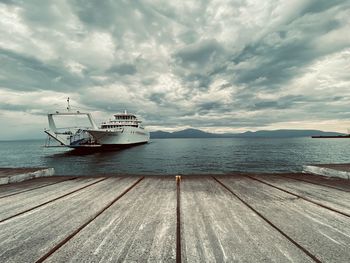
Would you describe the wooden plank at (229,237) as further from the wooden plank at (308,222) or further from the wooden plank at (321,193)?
the wooden plank at (321,193)

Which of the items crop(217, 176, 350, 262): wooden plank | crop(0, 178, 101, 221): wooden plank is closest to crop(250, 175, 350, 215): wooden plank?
crop(217, 176, 350, 262): wooden plank

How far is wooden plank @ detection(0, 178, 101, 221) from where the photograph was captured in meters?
2.94

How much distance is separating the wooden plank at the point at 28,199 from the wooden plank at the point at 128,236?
1.53 m

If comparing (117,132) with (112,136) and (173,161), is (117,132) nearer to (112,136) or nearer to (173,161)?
(112,136)

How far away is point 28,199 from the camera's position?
3.49 metres

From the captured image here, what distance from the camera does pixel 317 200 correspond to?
3264mm

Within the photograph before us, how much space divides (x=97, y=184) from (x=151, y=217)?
2.84 meters

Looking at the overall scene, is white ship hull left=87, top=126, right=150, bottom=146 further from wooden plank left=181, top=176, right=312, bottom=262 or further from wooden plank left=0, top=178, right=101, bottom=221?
wooden plank left=181, top=176, right=312, bottom=262

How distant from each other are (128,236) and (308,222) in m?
2.44

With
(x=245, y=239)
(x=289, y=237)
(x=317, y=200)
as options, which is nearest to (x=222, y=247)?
(x=245, y=239)

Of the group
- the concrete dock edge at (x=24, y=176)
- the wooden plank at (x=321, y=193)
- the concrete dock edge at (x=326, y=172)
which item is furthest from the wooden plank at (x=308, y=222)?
the concrete dock edge at (x=24, y=176)

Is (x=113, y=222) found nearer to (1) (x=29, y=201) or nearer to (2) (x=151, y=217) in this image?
(2) (x=151, y=217)

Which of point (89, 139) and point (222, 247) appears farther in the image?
point (89, 139)

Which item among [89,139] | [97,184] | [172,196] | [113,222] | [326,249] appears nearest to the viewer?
[326,249]
